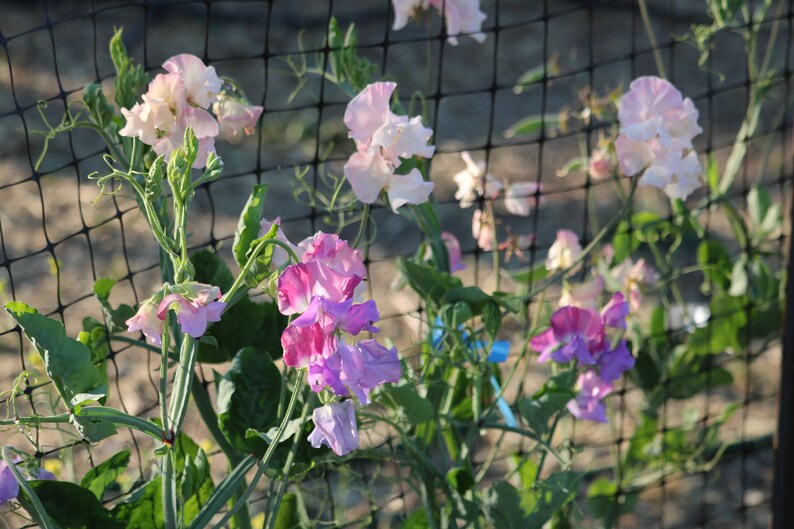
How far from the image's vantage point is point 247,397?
36.9 inches

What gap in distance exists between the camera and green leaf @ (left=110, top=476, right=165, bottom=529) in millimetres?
929

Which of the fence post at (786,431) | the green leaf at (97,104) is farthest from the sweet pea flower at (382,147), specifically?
the fence post at (786,431)

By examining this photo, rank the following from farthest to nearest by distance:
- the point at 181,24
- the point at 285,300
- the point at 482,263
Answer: the point at 181,24
the point at 482,263
the point at 285,300

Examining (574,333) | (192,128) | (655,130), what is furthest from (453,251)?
(192,128)

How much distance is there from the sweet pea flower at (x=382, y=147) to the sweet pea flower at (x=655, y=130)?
20 centimetres

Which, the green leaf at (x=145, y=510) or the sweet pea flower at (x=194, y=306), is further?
the green leaf at (x=145, y=510)

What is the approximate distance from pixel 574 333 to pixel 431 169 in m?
1.52

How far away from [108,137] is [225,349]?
22 centimetres

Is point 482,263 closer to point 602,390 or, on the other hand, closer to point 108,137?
point 602,390

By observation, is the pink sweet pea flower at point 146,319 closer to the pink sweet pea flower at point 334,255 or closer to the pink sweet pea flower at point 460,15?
the pink sweet pea flower at point 334,255

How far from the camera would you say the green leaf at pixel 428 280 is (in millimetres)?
1058

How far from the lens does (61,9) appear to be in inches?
143

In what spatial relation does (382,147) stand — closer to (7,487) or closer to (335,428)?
(335,428)

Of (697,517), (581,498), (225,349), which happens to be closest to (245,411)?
(225,349)
